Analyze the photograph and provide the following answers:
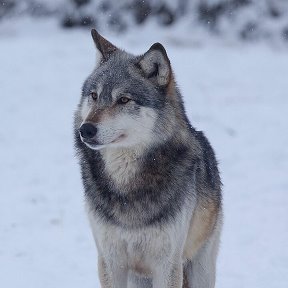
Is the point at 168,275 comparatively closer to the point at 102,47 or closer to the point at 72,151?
→ the point at 102,47

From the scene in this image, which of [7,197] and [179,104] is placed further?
[7,197]

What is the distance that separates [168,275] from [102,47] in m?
1.59

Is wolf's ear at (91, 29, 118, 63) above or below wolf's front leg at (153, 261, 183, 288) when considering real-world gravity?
above

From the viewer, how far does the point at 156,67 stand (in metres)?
4.46

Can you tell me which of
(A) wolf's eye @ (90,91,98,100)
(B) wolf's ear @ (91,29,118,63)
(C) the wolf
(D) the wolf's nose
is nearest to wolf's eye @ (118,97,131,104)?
(C) the wolf

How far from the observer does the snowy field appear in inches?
258

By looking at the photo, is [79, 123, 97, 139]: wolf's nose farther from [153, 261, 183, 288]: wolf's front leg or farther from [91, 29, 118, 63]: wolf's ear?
[153, 261, 183, 288]: wolf's front leg

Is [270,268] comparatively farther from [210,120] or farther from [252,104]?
[252,104]

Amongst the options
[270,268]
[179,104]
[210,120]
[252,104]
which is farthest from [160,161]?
[252,104]

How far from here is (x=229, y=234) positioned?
23.9 ft

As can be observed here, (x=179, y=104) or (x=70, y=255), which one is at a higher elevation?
(x=179, y=104)

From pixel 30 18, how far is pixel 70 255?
11.6m

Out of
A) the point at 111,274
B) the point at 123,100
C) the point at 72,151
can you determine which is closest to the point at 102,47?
the point at 123,100

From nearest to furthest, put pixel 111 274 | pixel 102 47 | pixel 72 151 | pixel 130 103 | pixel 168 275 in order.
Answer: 1. pixel 130 103
2. pixel 168 275
3. pixel 111 274
4. pixel 102 47
5. pixel 72 151
